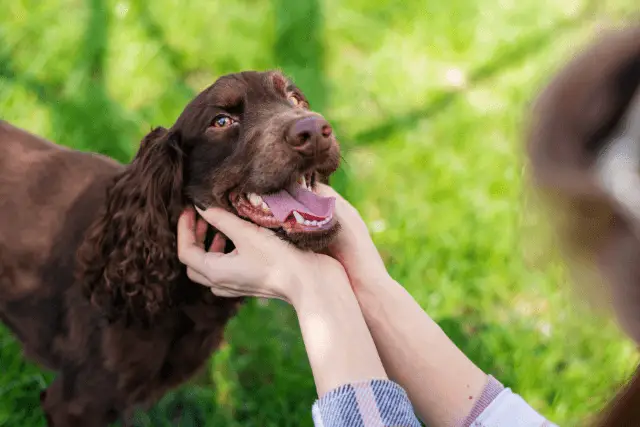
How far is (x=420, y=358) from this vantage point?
2008mm

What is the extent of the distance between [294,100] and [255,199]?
41cm

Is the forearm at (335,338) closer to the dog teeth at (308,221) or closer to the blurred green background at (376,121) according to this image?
the dog teeth at (308,221)

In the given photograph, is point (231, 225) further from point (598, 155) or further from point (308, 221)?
point (598, 155)

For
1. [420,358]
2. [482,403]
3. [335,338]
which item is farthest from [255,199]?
[482,403]

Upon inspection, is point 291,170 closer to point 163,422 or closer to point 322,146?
point 322,146

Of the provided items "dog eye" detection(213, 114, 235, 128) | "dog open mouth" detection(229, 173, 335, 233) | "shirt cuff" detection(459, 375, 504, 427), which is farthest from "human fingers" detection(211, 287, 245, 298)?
"shirt cuff" detection(459, 375, 504, 427)

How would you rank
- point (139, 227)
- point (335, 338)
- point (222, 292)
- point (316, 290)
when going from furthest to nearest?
point (139, 227)
point (222, 292)
point (316, 290)
point (335, 338)

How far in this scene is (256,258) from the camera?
1.96 m

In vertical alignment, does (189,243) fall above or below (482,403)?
below

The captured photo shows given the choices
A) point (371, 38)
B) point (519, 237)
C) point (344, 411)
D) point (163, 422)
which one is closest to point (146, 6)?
point (371, 38)

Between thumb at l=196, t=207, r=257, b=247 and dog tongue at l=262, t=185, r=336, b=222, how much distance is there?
89 millimetres

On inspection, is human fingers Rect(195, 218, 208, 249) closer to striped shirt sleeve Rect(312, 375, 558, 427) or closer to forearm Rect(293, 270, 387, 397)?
forearm Rect(293, 270, 387, 397)

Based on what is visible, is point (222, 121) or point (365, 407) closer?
point (365, 407)

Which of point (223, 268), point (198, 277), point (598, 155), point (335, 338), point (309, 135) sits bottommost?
point (198, 277)
